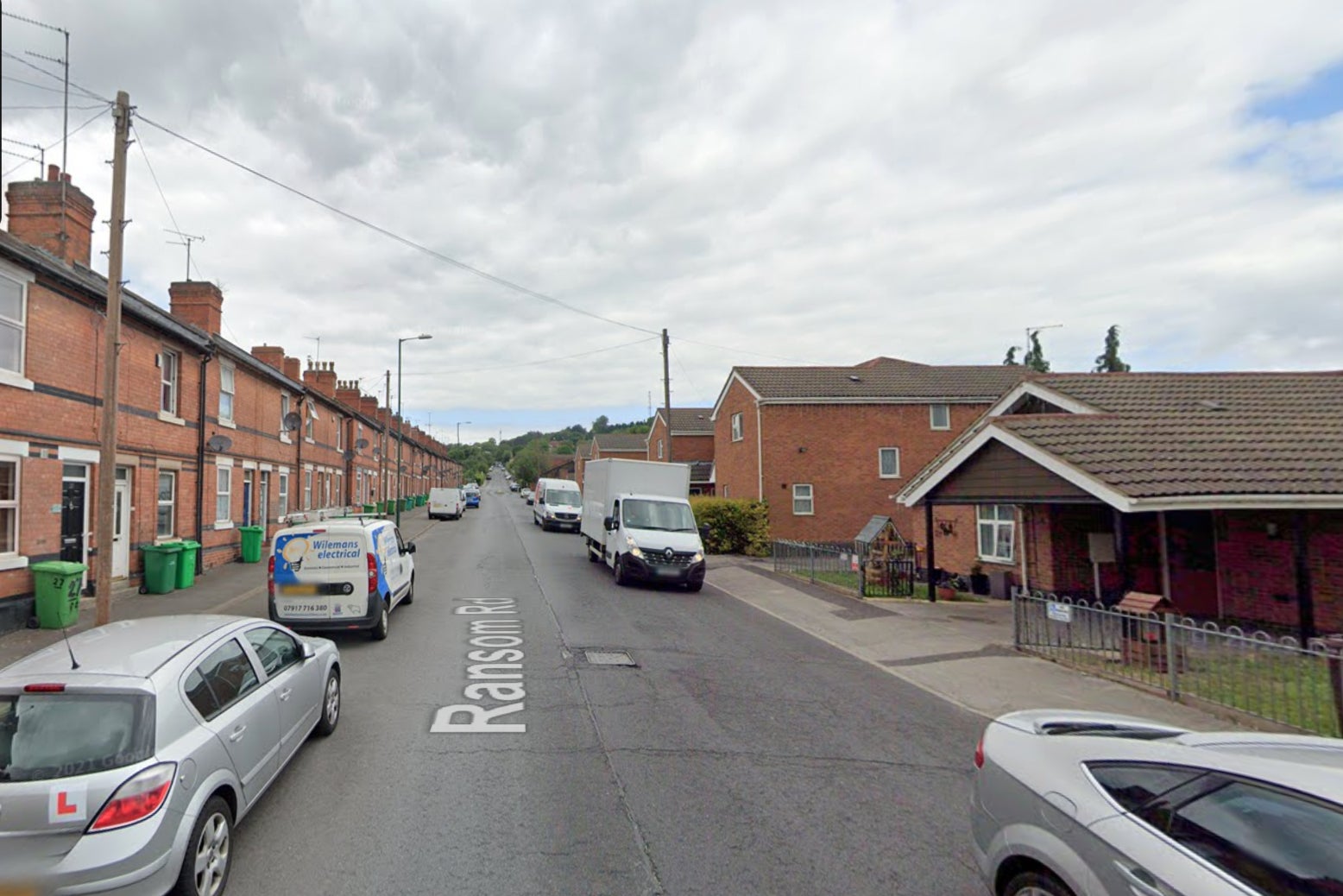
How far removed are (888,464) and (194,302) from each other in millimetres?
24194

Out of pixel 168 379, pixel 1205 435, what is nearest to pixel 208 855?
pixel 1205 435

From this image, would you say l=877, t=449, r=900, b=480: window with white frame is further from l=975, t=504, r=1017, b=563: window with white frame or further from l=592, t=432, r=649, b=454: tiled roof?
l=592, t=432, r=649, b=454: tiled roof

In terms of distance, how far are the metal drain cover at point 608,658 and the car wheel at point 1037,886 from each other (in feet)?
20.9

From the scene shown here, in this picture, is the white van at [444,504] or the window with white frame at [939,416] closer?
the window with white frame at [939,416]

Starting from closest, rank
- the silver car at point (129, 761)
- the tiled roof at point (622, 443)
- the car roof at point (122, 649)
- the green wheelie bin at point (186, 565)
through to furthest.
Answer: the silver car at point (129, 761) < the car roof at point (122, 649) < the green wheelie bin at point (186, 565) < the tiled roof at point (622, 443)

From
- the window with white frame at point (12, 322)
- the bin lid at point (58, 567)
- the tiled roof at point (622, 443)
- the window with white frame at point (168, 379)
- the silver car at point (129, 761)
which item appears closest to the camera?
the silver car at point (129, 761)

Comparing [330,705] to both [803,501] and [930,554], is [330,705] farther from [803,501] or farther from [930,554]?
[803,501]

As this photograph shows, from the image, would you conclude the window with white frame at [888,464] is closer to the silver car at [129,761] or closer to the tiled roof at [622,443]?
the silver car at [129,761]

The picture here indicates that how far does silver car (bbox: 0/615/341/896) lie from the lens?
133 inches

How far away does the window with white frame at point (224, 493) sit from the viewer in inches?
729

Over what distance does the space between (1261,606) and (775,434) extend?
1792 cm

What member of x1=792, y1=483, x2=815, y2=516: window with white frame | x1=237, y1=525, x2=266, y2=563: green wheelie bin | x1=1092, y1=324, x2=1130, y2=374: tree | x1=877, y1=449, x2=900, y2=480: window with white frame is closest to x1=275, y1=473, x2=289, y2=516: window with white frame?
x1=237, y1=525, x2=266, y2=563: green wheelie bin

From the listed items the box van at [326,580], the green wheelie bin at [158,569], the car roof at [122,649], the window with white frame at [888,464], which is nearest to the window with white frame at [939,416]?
the window with white frame at [888,464]

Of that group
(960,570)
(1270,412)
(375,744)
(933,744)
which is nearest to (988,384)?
(960,570)
